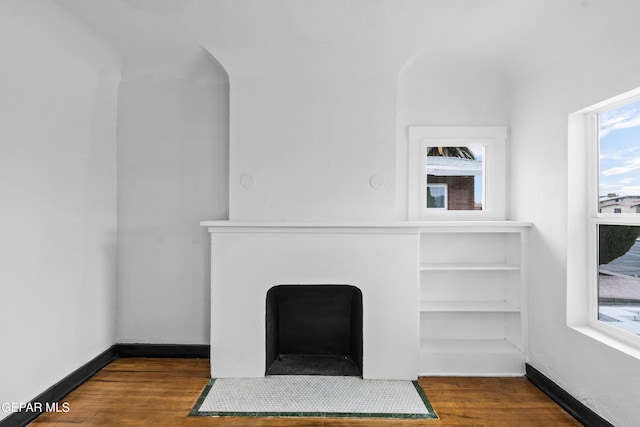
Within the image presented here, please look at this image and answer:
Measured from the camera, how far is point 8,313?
2.33 m

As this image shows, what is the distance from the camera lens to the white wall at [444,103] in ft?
11.4

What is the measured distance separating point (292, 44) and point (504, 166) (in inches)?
78.1

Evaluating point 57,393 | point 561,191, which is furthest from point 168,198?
point 561,191

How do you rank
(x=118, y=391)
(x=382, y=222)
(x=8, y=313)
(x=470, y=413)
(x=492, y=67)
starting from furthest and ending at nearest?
(x=492, y=67), (x=382, y=222), (x=118, y=391), (x=470, y=413), (x=8, y=313)

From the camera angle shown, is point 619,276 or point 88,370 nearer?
point 619,276

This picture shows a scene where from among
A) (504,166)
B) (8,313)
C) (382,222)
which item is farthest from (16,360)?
(504,166)

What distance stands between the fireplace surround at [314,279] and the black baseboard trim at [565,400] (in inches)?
33.7

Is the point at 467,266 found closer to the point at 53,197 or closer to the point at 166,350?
the point at 166,350

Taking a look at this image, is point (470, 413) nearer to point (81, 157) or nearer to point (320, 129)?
point (320, 129)

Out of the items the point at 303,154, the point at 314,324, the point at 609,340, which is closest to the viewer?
the point at 609,340

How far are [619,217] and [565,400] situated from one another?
1.19 m

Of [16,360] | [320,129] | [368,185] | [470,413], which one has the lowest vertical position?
[470,413]

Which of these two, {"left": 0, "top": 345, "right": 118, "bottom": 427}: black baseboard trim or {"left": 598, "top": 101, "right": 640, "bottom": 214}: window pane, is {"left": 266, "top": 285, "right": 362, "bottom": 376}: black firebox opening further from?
{"left": 598, "top": 101, "right": 640, "bottom": 214}: window pane

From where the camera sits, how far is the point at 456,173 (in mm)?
3559
